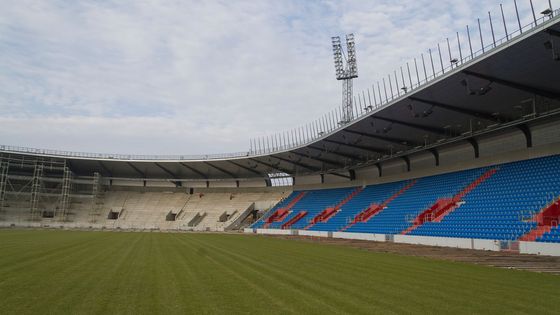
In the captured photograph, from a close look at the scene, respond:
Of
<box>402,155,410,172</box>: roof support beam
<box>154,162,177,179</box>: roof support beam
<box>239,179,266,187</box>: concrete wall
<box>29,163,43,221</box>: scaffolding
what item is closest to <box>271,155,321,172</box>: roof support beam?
<box>239,179,266,187</box>: concrete wall

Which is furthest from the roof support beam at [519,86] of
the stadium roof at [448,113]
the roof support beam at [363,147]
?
the roof support beam at [363,147]

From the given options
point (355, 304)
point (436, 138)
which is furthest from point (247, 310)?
point (436, 138)

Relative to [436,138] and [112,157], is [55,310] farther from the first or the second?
[112,157]

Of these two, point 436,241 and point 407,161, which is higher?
point 407,161

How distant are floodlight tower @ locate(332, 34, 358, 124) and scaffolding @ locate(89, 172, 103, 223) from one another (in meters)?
34.6

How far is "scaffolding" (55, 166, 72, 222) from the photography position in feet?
169

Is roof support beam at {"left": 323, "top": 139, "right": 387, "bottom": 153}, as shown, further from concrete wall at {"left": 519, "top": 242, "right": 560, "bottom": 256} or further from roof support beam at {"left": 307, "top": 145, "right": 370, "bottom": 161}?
concrete wall at {"left": 519, "top": 242, "right": 560, "bottom": 256}

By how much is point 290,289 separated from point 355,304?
1.96 metres

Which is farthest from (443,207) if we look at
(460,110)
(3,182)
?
(3,182)

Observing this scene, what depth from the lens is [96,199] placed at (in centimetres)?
5519

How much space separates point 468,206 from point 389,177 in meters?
14.3

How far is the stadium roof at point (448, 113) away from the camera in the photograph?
58.2 ft

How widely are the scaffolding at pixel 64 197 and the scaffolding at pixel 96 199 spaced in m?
2.95

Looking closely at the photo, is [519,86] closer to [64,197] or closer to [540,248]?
[540,248]
